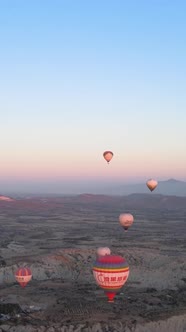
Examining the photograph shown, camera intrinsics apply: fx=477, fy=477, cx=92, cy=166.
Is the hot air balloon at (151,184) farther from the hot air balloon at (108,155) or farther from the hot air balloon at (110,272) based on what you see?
the hot air balloon at (110,272)

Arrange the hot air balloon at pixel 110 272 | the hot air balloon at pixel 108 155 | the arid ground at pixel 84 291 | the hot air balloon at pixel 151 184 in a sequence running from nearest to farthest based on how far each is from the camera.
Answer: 1. the arid ground at pixel 84 291
2. the hot air balloon at pixel 110 272
3. the hot air balloon at pixel 108 155
4. the hot air balloon at pixel 151 184

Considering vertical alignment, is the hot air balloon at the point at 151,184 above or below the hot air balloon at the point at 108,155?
below

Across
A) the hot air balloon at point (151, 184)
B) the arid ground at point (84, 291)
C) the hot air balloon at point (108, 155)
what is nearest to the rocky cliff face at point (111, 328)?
the arid ground at point (84, 291)

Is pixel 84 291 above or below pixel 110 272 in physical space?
below

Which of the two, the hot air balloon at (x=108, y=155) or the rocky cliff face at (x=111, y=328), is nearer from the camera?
the rocky cliff face at (x=111, y=328)

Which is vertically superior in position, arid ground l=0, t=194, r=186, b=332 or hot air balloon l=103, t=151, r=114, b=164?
hot air balloon l=103, t=151, r=114, b=164

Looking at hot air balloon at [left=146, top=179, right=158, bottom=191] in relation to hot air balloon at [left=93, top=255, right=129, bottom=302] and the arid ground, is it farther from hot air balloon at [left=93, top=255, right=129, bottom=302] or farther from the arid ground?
hot air balloon at [left=93, top=255, right=129, bottom=302]

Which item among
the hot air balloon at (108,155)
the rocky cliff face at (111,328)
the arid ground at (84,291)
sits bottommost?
the rocky cliff face at (111,328)

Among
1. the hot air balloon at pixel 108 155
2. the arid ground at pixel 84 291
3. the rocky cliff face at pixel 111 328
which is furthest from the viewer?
the hot air balloon at pixel 108 155

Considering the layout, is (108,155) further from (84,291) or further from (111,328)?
(111,328)

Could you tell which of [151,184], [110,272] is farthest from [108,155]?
[110,272]

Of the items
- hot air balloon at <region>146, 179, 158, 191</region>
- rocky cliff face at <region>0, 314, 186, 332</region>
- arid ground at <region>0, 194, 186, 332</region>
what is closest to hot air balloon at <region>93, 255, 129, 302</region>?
arid ground at <region>0, 194, 186, 332</region>

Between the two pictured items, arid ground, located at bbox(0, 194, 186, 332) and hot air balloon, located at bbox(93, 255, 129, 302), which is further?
hot air balloon, located at bbox(93, 255, 129, 302)
